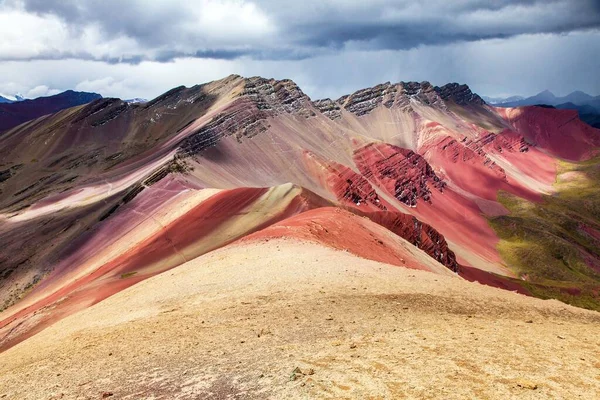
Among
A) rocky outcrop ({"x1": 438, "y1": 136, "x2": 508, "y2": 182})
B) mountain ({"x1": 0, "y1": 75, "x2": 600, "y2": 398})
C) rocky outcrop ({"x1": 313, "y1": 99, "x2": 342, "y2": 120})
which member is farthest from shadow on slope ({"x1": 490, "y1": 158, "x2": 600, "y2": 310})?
rocky outcrop ({"x1": 313, "y1": 99, "x2": 342, "y2": 120})

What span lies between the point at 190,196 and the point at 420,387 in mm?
64123

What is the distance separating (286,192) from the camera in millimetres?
63188

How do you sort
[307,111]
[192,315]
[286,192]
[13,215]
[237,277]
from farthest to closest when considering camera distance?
[307,111] → [13,215] → [286,192] → [237,277] → [192,315]

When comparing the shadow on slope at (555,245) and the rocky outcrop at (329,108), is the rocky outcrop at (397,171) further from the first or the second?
the rocky outcrop at (329,108)

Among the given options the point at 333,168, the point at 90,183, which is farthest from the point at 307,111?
the point at 90,183

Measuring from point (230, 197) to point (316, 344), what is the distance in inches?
1956

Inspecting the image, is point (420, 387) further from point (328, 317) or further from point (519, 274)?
point (519, 274)

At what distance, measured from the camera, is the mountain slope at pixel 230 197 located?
172 feet

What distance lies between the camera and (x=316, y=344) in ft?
51.6

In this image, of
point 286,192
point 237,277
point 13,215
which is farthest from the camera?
point 13,215

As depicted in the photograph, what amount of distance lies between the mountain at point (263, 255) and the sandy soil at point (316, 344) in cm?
11

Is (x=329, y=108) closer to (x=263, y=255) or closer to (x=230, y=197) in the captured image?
(x=230, y=197)

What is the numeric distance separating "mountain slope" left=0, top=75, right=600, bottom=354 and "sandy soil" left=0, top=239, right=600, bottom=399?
1181cm

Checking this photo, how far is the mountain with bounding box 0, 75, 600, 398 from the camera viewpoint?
1480 centimetres
